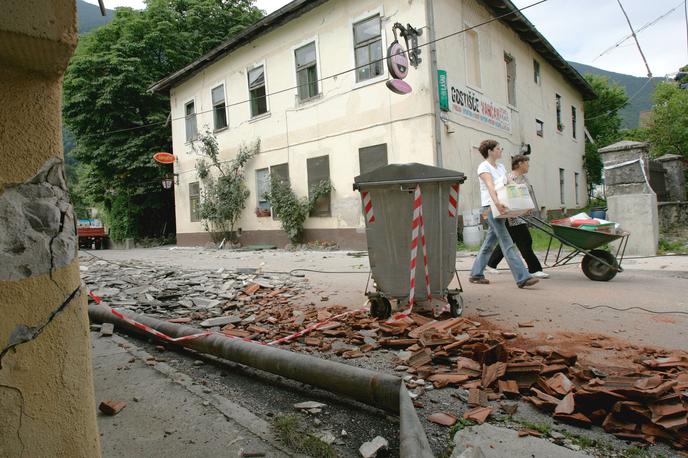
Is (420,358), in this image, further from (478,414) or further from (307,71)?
(307,71)

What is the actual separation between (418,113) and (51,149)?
11.4m

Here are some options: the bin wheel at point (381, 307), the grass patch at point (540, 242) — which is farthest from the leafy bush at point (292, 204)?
the bin wheel at point (381, 307)

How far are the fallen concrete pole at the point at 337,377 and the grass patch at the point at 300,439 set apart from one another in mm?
337

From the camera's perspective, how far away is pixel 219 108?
18719mm

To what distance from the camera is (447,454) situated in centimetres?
207

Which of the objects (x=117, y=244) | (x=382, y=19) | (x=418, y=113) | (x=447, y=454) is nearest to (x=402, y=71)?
(x=418, y=113)

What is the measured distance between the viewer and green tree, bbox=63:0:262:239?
22.5 metres

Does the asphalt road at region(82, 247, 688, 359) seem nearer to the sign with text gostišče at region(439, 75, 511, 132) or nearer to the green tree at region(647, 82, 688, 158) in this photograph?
the sign with text gostišče at region(439, 75, 511, 132)

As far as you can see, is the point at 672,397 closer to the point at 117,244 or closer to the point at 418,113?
the point at 418,113

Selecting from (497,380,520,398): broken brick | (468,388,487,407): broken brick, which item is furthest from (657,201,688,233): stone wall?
(468,388,487,407): broken brick

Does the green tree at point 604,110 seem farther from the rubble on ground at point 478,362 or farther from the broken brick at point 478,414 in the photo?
the broken brick at point 478,414

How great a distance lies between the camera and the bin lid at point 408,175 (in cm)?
446

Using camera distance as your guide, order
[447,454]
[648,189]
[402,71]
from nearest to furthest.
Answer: [447,454] → [648,189] → [402,71]

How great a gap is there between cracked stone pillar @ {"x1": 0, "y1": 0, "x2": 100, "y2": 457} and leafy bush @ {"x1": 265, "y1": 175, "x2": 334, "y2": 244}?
42.0ft
